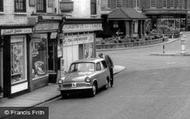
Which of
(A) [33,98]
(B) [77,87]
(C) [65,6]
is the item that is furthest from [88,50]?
(A) [33,98]

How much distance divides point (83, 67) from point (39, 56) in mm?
3525

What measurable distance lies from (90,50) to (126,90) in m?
10.8

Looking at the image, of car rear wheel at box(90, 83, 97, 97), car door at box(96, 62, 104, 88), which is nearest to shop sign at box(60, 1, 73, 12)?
car door at box(96, 62, 104, 88)

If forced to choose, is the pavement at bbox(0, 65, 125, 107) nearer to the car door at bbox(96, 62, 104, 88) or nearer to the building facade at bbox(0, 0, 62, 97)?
the building facade at bbox(0, 0, 62, 97)

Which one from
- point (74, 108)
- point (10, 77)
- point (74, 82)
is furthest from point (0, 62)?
point (74, 108)

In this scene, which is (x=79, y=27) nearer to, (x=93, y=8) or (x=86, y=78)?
(x=93, y=8)

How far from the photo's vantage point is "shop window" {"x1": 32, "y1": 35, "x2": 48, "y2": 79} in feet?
77.7

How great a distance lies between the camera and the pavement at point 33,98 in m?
19.0

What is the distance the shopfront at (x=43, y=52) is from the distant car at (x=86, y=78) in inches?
101

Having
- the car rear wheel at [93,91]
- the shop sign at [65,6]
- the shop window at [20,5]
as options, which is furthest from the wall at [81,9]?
the car rear wheel at [93,91]

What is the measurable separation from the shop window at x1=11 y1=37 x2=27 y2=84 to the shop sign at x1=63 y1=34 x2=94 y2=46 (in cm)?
550

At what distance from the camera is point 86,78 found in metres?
20.4

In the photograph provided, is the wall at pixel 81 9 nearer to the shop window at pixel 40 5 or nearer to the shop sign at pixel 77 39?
the shop sign at pixel 77 39

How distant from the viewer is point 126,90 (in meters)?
22.8
